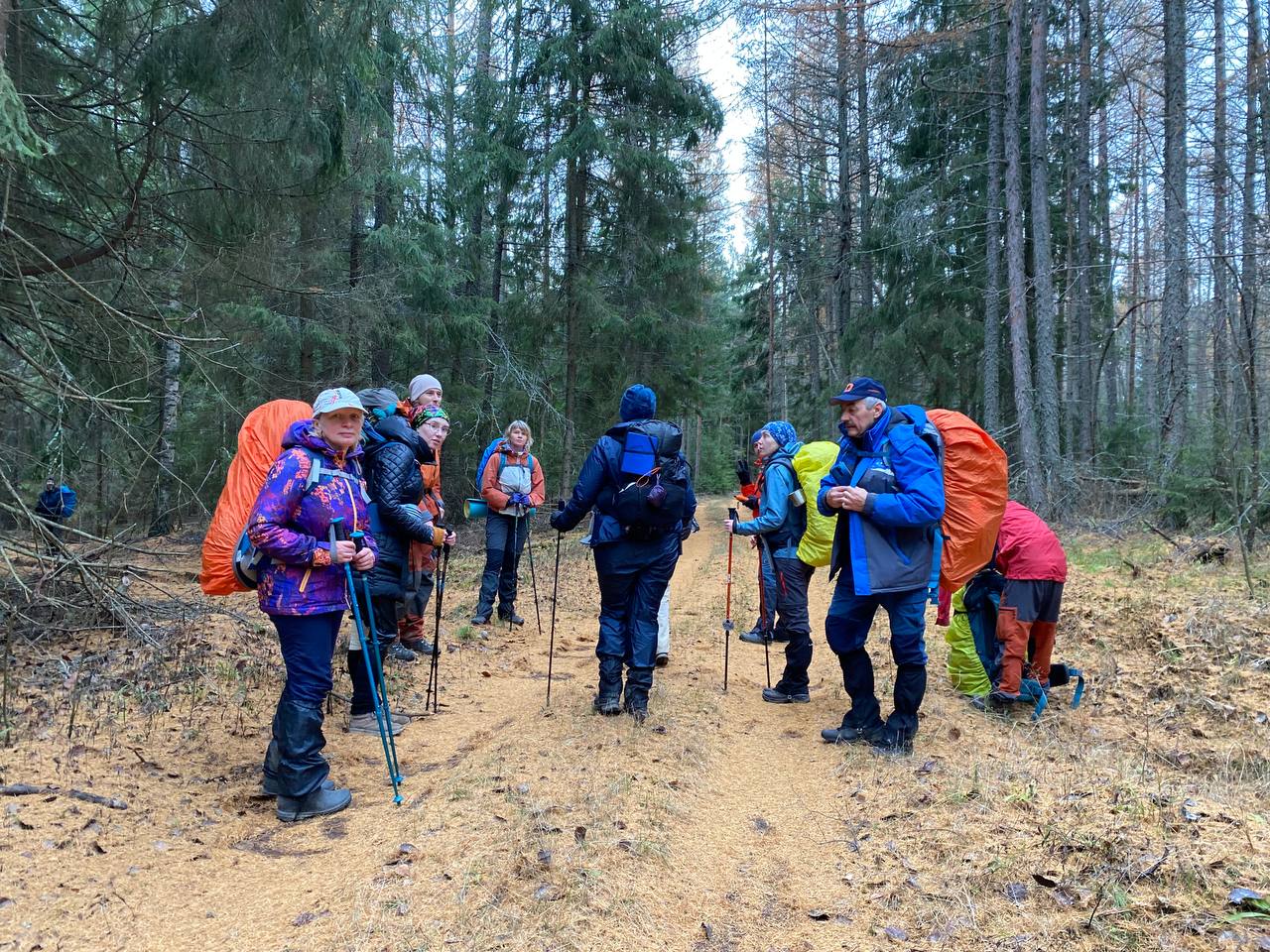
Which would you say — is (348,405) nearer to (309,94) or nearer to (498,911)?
(498,911)

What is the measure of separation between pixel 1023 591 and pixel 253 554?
5.21 meters

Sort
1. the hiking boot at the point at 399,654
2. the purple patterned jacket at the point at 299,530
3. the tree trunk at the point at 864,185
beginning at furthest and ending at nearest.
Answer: the tree trunk at the point at 864,185 → the hiking boot at the point at 399,654 → the purple patterned jacket at the point at 299,530

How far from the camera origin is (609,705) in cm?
542

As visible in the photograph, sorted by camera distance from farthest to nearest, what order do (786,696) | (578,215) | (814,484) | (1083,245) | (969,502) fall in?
(1083,245), (578,215), (814,484), (786,696), (969,502)

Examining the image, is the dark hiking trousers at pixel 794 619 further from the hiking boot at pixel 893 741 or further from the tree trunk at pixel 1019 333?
the tree trunk at pixel 1019 333

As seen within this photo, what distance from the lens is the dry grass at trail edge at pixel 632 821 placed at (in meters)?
2.97

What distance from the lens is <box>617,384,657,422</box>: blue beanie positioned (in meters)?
5.31

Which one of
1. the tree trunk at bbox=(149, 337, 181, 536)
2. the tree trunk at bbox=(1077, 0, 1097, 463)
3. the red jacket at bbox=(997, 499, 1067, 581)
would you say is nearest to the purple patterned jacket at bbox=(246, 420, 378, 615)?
the red jacket at bbox=(997, 499, 1067, 581)

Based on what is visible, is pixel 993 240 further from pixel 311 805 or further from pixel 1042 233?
pixel 311 805

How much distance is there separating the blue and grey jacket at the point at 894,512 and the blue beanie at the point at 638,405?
4.53 ft

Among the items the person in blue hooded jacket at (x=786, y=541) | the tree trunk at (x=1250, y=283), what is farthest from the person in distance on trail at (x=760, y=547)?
the tree trunk at (x=1250, y=283)

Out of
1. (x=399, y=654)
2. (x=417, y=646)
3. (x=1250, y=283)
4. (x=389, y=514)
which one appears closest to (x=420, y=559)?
(x=389, y=514)

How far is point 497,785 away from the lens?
4.20 m

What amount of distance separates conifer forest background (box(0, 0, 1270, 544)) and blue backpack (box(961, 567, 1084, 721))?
3991mm
